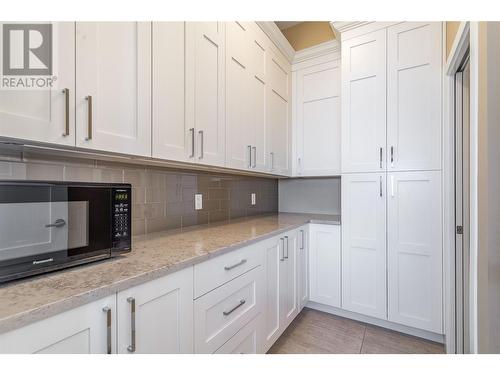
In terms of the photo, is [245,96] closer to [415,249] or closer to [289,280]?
[289,280]

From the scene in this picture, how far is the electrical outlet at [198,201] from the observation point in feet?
6.20

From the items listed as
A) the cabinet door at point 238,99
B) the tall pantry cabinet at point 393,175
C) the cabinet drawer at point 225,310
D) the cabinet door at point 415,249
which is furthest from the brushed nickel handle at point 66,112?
the cabinet door at point 415,249

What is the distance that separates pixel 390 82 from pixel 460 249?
52.6 inches

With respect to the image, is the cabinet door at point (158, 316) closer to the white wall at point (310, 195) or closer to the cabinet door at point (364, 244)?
the cabinet door at point (364, 244)

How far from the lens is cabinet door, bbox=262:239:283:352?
157 centimetres

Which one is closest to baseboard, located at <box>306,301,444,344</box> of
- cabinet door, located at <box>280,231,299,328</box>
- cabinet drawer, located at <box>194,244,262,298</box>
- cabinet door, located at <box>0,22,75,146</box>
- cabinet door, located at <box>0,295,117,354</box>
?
cabinet door, located at <box>280,231,299,328</box>

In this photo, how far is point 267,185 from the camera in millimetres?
2910

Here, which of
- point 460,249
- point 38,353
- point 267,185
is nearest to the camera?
point 38,353

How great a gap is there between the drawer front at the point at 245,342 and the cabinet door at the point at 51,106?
1139 mm

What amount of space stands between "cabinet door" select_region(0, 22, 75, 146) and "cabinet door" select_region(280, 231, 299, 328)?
149 centimetres

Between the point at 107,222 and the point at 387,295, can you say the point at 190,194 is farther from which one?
the point at 387,295

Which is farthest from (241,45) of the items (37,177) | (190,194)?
(37,177)

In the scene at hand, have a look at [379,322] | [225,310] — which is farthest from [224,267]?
[379,322]

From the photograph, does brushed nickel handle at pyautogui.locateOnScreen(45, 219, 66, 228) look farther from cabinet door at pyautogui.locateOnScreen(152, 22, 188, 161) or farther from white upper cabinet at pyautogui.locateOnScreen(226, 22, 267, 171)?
white upper cabinet at pyautogui.locateOnScreen(226, 22, 267, 171)
